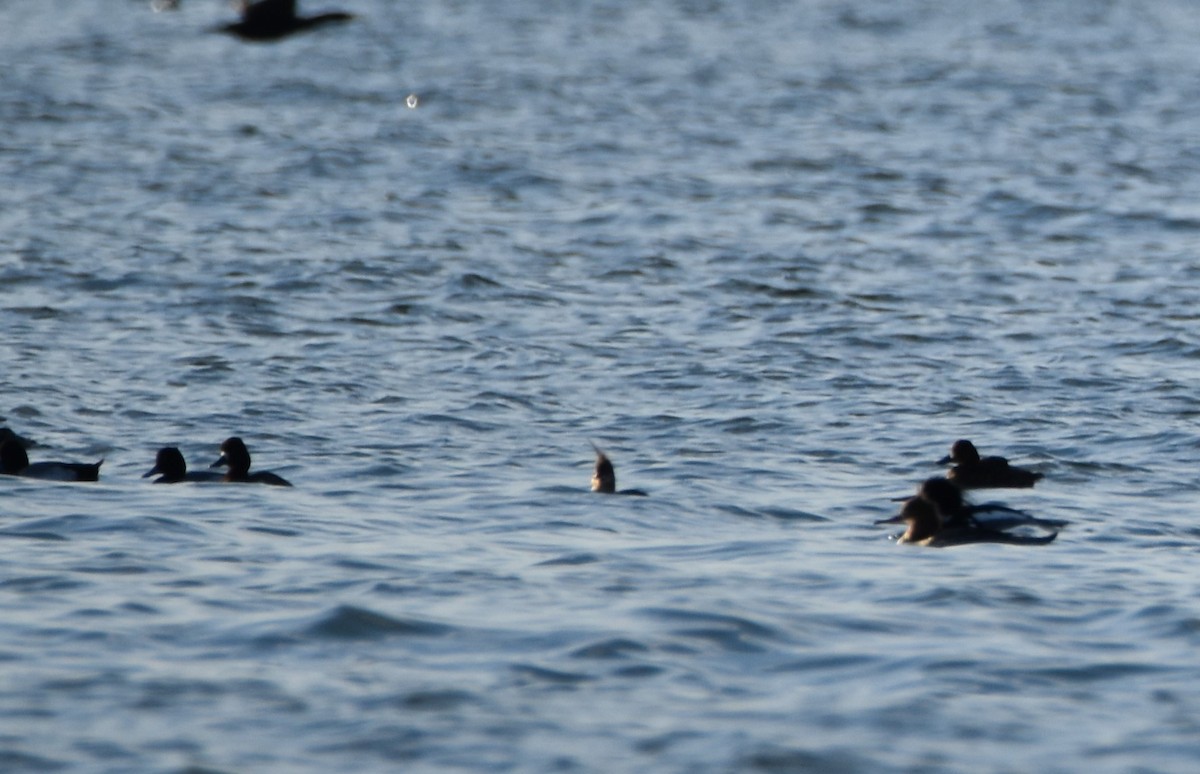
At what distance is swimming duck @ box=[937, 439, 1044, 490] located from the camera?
40.7 feet

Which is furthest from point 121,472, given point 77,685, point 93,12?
point 93,12

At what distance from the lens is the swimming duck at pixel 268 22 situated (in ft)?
58.7

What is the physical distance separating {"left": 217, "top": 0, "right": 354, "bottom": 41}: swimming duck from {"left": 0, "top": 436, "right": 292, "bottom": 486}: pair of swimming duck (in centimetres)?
607

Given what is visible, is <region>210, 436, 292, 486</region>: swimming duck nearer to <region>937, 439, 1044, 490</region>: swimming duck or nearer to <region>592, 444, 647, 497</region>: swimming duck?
<region>592, 444, 647, 497</region>: swimming duck

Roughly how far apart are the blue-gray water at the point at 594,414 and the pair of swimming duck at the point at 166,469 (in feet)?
0.51

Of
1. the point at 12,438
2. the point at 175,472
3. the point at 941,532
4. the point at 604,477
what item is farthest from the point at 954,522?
the point at 12,438

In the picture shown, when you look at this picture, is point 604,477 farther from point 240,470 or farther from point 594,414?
point 594,414

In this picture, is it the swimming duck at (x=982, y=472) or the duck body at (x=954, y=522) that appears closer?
the duck body at (x=954, y=522)

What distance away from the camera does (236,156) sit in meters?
27.5

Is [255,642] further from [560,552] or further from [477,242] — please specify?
[477,242]

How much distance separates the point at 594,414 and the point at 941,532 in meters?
4.22

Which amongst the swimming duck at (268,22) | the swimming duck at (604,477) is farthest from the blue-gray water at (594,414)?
the swimming duck at (268,22)

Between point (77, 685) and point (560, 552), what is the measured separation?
3229 mm

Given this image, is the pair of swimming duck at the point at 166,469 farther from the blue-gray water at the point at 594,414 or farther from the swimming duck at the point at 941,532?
the swimming duck at the point at 941,532
